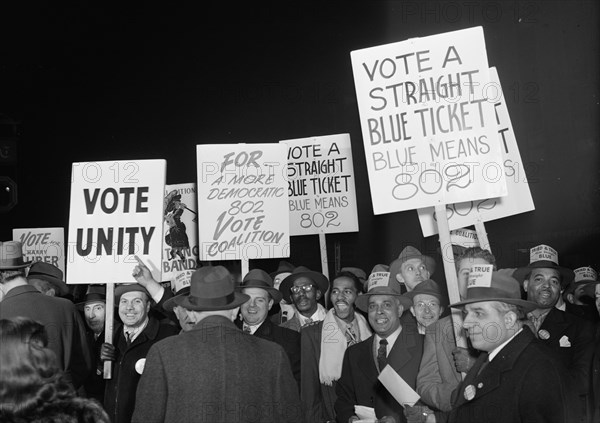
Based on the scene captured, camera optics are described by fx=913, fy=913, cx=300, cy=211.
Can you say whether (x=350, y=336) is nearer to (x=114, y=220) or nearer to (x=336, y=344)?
(x=336, y=344)

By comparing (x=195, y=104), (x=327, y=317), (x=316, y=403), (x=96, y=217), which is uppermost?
(x=195, y=104)

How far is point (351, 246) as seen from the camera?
9.77 meters

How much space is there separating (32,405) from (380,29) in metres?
6.99

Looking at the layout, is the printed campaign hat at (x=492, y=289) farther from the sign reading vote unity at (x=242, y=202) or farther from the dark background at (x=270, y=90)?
the dark background at (x=270, y=90)

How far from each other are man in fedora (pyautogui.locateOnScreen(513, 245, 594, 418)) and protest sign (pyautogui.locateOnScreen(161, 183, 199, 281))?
3.36 metres

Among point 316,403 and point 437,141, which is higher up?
point 437,141

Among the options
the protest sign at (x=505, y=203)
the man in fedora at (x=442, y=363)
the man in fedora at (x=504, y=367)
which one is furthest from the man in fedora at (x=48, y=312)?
the protest sign at (x=505, y=203)

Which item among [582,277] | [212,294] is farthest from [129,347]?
[582,277]

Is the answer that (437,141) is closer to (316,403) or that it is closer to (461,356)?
(461,356)

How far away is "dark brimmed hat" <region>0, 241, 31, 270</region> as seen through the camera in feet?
17.7

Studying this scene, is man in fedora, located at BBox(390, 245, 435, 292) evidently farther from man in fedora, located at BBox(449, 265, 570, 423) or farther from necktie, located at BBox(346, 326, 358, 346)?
man in fedora, located at BBox(449, 265, 570, 423)

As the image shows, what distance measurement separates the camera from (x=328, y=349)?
21.6 feet

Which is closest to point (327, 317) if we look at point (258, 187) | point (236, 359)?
point (258, 187)

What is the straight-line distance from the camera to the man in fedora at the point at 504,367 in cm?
381
